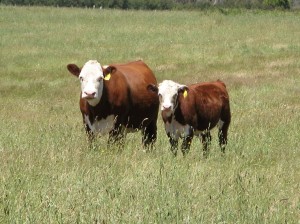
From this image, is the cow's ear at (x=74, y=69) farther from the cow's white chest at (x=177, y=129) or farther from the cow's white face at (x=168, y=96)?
the cow's white chest at (x=177, y=129)

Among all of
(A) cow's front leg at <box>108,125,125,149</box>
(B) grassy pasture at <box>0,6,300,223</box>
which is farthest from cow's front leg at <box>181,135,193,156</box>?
(A) cow's front leg at <box>108,125,125,149</box>

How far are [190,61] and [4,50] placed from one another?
26.2 feet

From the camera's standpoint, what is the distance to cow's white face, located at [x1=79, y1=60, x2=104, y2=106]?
26.4ft

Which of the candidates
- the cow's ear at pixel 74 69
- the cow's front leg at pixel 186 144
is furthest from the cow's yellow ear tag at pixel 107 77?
the cow's front leg at pixel 186 144

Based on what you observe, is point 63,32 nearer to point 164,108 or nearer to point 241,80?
point 241,80

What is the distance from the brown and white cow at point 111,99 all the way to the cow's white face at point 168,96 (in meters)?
0.56

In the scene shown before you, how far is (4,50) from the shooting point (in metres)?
26.8

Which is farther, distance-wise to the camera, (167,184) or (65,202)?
(167,184)

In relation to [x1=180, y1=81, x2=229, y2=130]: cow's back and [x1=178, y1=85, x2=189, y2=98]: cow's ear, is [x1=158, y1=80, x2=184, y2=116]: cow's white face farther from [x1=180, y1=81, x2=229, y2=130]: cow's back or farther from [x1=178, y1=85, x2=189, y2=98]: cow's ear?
[x1=180, y1=81, x2=229, y2=130]: cow's back

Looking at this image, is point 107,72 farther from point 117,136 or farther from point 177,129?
point 177,129

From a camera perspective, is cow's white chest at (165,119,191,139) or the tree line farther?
the tree line

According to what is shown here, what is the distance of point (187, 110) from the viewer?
8562 mm

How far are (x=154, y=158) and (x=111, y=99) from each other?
5.11ft

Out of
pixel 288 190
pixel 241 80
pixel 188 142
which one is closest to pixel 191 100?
pixel 188 142
